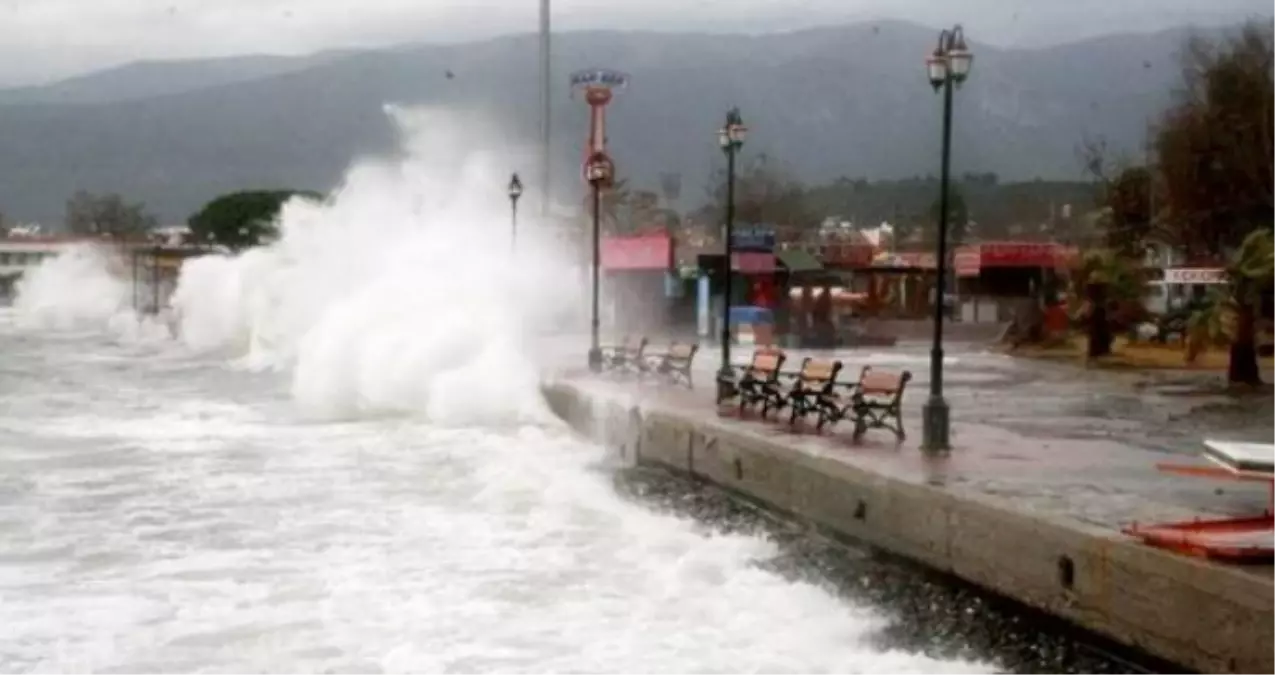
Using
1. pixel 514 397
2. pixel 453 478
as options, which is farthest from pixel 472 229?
pixel 453 478

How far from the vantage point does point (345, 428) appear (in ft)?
92.0

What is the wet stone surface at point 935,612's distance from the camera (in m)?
11.0

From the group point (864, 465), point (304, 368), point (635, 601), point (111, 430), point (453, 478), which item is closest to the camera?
point (635, 601)

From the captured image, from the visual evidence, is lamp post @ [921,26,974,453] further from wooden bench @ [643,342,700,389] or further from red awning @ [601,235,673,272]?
red awning @ [601,235,673,272]

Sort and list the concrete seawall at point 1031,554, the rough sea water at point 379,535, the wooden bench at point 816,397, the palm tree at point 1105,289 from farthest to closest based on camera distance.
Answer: the palm tree at point 1105,289, the wooden bench at point 816,397, the rough sea water at point 379,535, the concrete seawall at point 1031,554

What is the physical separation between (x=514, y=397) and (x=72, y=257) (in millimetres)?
104772

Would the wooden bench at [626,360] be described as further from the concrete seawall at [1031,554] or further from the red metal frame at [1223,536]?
the red metal frame at [1223,536]

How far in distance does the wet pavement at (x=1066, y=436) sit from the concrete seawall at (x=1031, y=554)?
24cm

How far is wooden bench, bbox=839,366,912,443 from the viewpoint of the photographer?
17.6 m

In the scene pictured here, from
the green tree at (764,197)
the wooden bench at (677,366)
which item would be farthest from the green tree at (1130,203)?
the green tree at (764,197)

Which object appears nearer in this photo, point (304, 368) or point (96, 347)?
point (304, 368)

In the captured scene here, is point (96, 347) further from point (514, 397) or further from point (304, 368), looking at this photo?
point (514, 397)

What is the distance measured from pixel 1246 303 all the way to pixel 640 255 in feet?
85.4

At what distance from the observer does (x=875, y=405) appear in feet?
58.1
